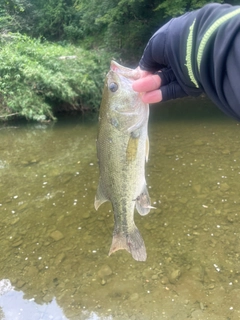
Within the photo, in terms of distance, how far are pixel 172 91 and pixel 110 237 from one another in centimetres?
417

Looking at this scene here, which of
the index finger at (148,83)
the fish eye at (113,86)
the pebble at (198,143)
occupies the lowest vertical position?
the pebble at (198,143)

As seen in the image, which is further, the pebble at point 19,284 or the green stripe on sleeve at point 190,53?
the pebble at point 19,284

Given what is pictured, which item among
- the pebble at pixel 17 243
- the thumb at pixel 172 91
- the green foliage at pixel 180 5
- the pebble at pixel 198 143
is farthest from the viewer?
the green foliage at pixel 180 5

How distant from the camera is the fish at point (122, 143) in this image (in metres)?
2.08

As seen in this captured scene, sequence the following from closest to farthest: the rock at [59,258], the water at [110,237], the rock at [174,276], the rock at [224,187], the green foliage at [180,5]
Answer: the water at [110,237], the rock at [174,276], the rock at [59,258], the rock at [224,187], the green foliage at [180,5]

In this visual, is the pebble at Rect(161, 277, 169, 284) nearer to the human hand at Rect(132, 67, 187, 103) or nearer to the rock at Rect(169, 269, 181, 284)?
the rock at Rect(169, 269, 181, 284)


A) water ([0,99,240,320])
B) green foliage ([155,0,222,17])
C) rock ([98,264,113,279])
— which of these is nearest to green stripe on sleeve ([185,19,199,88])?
water ([0,99,240,320])

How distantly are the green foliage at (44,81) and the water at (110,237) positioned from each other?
11.7 ft

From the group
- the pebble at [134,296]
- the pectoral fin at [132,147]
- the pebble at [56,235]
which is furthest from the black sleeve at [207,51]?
the pebble at [56,235]

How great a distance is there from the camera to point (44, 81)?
12.8 metres

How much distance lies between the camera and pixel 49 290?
15.3ft

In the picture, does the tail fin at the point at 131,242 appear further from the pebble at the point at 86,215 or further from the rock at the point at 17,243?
the pebble at the point at 86,215

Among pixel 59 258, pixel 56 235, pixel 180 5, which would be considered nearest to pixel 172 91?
pixel 59 258

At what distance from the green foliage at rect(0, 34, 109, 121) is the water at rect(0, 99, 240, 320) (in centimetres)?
355
